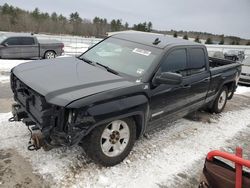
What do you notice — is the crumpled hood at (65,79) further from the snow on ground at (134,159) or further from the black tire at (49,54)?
the black tire at (49,54)

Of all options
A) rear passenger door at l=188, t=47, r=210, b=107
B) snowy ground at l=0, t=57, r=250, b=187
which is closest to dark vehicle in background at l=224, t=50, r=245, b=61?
snowy ground at l=0, t=57, r=250, b=187

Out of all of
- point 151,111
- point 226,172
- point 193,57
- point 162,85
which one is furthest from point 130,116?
point 193,57

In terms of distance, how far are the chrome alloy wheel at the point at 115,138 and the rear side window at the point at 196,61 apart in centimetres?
190

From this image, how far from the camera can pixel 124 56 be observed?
4219mm

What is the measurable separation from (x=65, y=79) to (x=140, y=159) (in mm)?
1614

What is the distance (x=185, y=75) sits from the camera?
14.8ft

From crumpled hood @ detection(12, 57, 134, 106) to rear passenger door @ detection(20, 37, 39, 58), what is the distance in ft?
32.9

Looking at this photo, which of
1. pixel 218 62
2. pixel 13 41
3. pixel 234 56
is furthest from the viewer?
pixel 234 56

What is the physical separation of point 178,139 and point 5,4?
7840cm

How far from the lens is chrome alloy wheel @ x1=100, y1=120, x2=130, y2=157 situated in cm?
332

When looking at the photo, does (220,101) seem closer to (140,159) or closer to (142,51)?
(142,51)

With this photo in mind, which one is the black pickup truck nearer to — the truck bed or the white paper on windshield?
the white paper on windshield

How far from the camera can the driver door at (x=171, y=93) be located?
386 cm

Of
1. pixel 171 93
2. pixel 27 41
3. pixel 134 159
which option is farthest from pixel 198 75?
pixel 27 41
